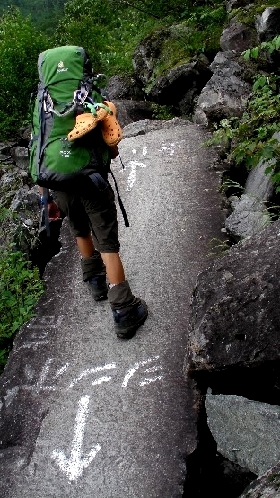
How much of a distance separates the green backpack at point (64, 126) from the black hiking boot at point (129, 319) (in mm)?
1074

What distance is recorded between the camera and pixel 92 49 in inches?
536

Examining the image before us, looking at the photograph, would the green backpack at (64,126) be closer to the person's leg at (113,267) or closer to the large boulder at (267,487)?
the person's leg at (113,267)

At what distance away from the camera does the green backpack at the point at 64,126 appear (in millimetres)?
4016

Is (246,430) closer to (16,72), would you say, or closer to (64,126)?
(64,126)

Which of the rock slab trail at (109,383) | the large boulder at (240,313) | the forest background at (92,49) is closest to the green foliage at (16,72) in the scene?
the forest background at (92,49)

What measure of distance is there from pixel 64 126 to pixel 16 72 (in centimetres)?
842

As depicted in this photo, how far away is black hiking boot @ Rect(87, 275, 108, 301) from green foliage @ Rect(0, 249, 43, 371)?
0.65 m

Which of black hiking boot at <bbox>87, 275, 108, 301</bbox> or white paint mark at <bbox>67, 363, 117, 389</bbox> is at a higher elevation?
black hiking boot at <bbox>87, 275, 108, 301</bbox>

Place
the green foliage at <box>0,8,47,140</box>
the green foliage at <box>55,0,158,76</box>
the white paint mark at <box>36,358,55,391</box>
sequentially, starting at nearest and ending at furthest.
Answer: the white paint mark at <box>36,358,55,391</box>
the green foliage at <box>0,8,47,140</box>
the green foliage at <box>55,0,158,76</box>

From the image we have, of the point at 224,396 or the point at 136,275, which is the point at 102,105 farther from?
the point at 224,396

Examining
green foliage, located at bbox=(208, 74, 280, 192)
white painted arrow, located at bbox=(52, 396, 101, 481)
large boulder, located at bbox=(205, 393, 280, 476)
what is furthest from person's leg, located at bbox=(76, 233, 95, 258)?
large boulder, located at bbox=(205, 393, 280, 476)

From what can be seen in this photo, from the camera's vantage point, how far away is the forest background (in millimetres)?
5766

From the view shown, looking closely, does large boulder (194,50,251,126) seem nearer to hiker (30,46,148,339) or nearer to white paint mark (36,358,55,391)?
hiker (30,46,148,339)

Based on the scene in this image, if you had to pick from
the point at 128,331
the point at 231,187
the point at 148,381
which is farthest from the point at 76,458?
the point at 231,187
